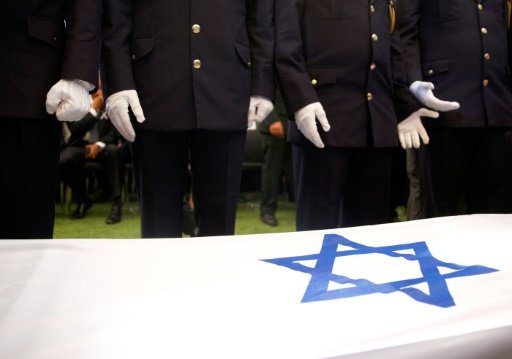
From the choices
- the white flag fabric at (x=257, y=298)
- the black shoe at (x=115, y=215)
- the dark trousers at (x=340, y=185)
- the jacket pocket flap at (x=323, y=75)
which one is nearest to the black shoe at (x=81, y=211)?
the black shoe at (x=115, y=215)

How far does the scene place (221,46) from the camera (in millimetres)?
1319

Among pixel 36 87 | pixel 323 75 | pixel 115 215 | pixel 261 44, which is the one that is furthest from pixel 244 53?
pixel 115 215

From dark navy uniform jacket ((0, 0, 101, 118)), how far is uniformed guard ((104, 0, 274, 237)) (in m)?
0.07

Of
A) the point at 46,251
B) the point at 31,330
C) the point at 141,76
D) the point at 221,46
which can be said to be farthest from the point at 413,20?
the point at 31,330

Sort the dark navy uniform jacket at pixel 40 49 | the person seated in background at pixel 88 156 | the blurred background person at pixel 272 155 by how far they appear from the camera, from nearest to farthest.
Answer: the dark navy uniform jacket at pixel 40 49
the blurred background person at pixel 272 155
the person seated in background at pixel 88 156

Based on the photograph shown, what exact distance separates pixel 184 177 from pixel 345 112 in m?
0.55

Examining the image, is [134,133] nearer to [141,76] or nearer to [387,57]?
[141,76]

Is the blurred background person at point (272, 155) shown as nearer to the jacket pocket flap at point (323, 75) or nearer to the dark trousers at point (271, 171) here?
the dark trousers at point (271, 171)

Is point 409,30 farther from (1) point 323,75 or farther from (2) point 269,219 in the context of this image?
(2) point 269,219

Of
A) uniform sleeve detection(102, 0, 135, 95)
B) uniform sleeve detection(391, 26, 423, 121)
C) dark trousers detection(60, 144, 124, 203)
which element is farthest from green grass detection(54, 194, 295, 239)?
uniform sleeve detection(102, 0, 135, 95)

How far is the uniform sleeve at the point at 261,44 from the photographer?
139 centimetres

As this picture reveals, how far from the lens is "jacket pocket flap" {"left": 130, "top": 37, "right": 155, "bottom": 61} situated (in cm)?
127

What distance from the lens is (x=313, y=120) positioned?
143cm

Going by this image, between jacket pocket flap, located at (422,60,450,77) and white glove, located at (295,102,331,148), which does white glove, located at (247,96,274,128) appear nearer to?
white glove, located at (295,102,331,148)
